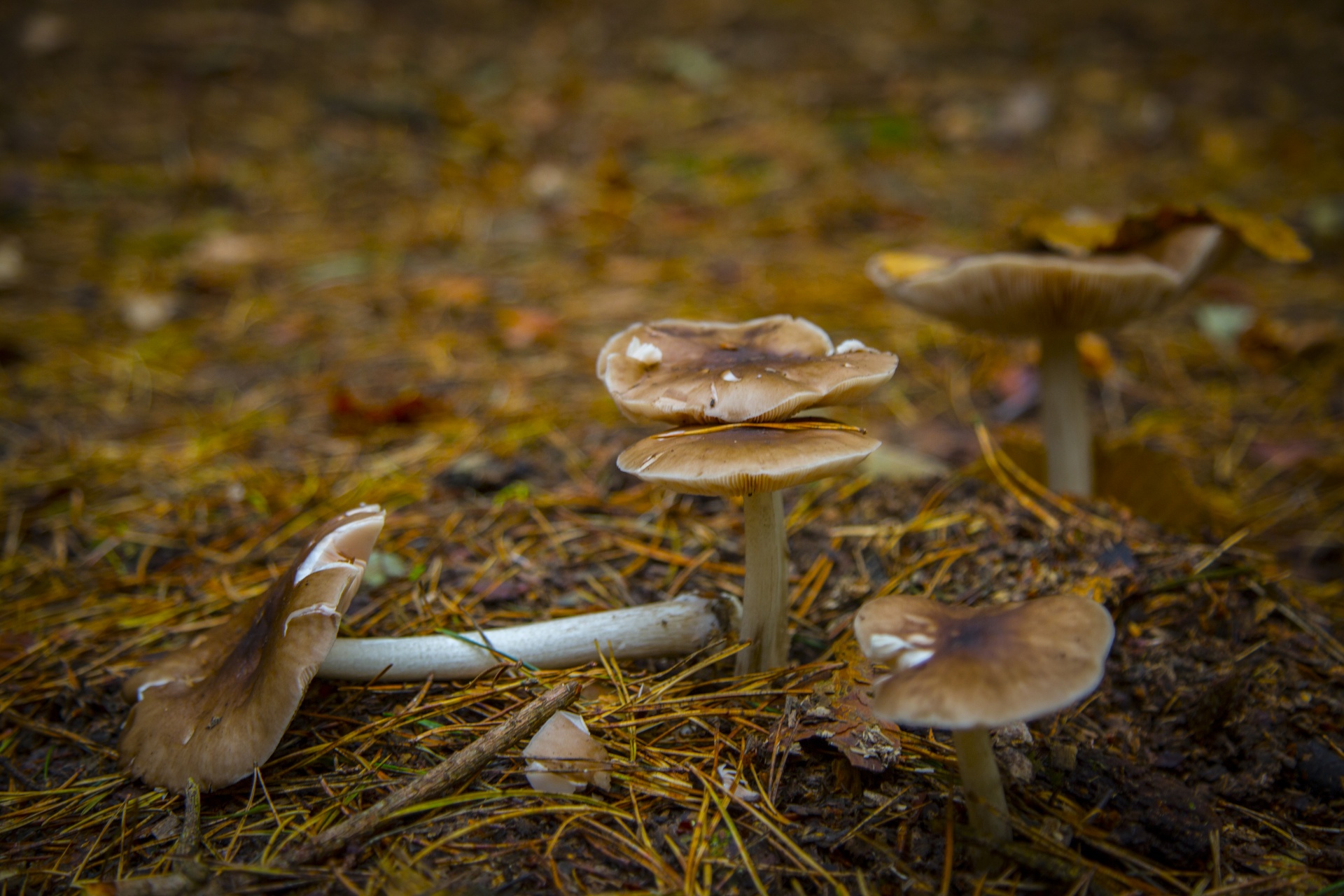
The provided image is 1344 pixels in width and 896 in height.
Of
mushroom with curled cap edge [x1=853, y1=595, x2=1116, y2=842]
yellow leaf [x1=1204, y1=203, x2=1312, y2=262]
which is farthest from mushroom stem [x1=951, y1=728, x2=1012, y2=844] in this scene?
yellow leaf [x1=1204, y1=203, x2=1312, y2=262]

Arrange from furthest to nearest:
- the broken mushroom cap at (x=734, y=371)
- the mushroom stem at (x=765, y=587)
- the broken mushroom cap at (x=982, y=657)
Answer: the mushroom stem at (x=765, y=587) → the broken mushroom cap at (x=734, y=371) → the broken mushroom cap at (x=982, y=657)

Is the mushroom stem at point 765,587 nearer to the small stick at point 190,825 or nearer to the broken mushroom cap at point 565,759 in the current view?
the broken mushroom cap at point 565,759

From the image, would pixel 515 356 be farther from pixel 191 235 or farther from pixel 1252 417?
pixel 1252 417

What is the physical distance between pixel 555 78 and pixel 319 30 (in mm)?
2747

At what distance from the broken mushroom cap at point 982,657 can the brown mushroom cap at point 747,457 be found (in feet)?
0.93

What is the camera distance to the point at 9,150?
643 centimetres

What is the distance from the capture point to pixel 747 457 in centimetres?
→ 152

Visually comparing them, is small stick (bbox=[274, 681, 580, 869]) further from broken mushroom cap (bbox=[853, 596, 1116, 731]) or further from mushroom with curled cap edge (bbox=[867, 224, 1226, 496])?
mushroom with curled cap edge (bbox=[867, 224, 1226, 496])

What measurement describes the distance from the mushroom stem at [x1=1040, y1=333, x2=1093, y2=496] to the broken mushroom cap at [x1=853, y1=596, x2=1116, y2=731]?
151cm

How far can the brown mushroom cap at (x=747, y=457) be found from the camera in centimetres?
149

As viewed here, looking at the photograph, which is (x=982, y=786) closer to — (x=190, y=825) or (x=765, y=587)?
(x=765, y=587)

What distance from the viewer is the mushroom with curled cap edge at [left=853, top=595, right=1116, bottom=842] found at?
3.96 feet

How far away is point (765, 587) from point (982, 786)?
623mm

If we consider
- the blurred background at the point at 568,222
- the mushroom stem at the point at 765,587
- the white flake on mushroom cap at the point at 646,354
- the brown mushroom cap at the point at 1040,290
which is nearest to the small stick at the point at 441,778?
the mushroom stem at the point at 765,587
